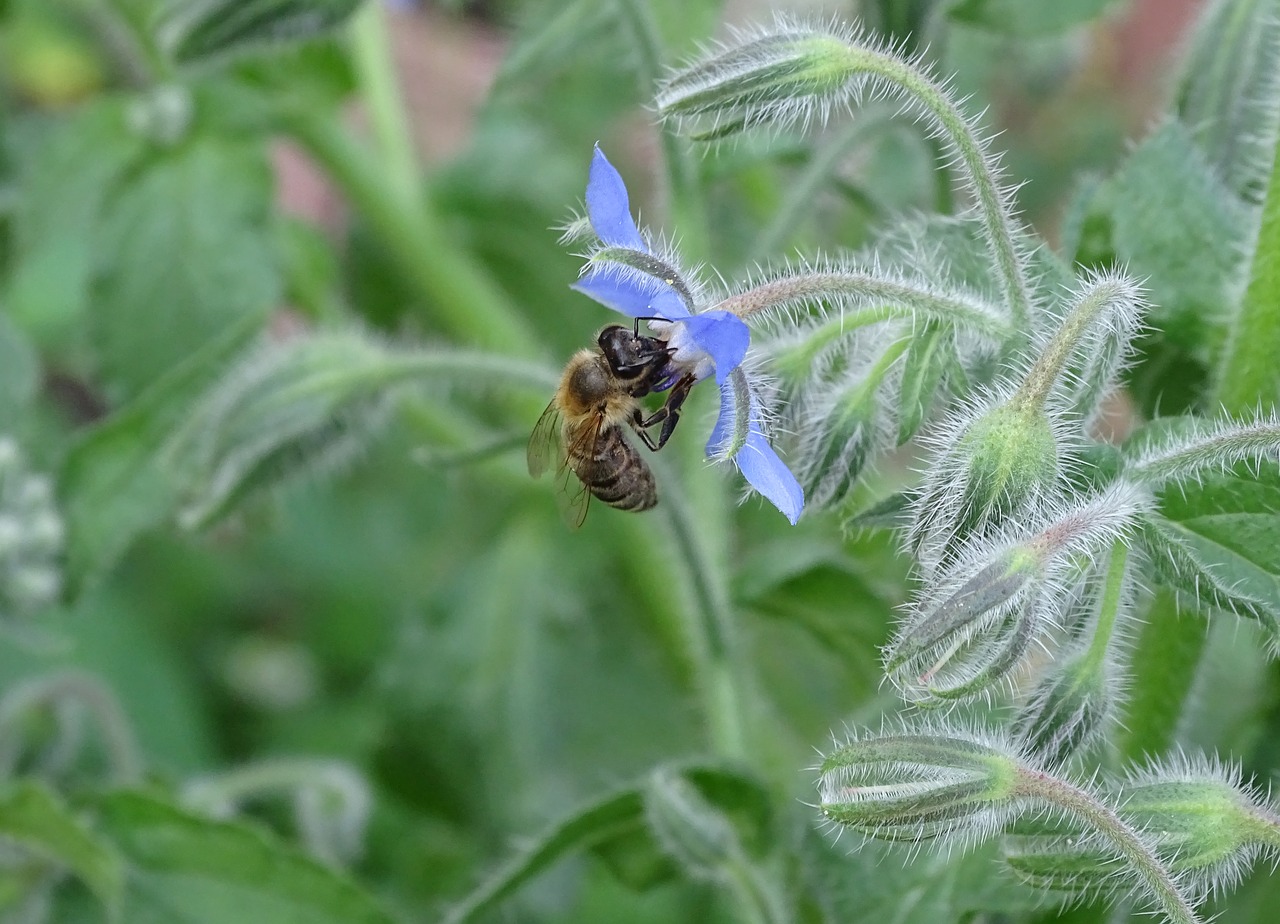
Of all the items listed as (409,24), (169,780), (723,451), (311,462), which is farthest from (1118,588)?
(409,24)

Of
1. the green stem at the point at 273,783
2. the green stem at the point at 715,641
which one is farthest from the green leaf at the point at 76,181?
the green stem at the point at 715,641

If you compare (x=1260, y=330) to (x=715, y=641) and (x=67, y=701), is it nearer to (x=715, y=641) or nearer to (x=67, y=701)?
(x=715, y=641)

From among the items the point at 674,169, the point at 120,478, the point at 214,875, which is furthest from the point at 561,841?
the point at 120,478

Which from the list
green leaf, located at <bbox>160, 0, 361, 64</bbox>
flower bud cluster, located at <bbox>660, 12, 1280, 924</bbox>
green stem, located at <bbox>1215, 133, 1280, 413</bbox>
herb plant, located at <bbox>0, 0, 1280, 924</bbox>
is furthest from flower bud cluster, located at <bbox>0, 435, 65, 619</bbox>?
green stem, located at <bbox>1215, 133, 1280, 413</bbox>

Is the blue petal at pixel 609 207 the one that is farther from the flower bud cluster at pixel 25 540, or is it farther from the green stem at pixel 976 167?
the flower bud cluster at pixel 25 540

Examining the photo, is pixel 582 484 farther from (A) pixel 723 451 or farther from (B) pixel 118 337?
(B) pixel 118 337

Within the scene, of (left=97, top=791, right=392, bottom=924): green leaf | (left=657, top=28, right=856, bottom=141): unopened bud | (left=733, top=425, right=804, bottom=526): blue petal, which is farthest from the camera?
(left=97, top=791, right=392, bottom=924): green leaf

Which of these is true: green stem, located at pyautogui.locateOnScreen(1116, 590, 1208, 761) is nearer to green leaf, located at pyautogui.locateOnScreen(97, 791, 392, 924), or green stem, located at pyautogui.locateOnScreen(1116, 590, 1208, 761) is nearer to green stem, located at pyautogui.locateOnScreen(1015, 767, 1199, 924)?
green stem, located at pyautogui.locateOnScreen(1015, 767, 1199, 924)
